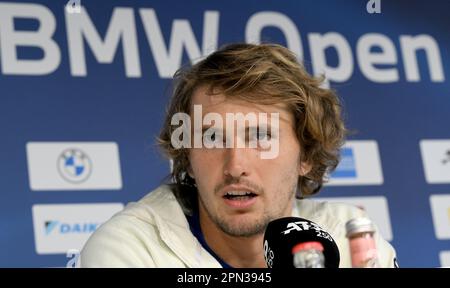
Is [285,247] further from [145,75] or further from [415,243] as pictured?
[415,243]

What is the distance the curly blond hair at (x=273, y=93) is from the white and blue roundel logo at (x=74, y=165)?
A: 2.06ft

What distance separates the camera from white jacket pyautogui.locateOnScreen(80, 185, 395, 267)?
1.89 meters

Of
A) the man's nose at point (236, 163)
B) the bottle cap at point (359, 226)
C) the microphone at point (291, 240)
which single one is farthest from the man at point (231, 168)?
the bottle cap at point (359, 226)

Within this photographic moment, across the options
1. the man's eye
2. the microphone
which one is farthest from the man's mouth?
the microphone

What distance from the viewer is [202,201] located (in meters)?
1.95

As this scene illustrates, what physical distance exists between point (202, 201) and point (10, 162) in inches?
39.6

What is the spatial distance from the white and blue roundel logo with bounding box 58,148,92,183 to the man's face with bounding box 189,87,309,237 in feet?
2.97

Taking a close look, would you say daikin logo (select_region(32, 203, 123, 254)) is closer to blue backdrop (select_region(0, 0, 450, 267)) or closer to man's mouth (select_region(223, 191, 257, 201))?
blue backdrop (select_region(0, 0, 450, 267))

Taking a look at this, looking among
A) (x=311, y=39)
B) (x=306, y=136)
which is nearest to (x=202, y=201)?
(x=306, y=136)

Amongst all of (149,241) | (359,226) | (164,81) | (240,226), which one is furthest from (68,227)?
(359,226)

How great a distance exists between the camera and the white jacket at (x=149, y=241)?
6.19 feet

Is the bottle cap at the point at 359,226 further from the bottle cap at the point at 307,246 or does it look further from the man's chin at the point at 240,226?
the man's chin at the point at 240,226

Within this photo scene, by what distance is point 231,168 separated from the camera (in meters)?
1.85
